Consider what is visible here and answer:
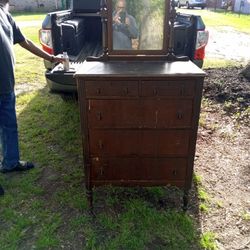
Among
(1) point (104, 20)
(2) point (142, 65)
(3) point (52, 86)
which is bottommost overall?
(3) point (52, 86)

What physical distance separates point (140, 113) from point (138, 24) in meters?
0.81

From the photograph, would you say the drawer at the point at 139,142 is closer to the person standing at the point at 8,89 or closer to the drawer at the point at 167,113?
the drawer at the point at 167,113

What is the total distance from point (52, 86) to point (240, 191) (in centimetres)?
222

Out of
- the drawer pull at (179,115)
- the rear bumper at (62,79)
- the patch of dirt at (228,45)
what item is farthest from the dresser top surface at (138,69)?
the patch of dirt at (228,45)

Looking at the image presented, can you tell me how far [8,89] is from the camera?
2.89m

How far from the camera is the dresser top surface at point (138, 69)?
2299mm

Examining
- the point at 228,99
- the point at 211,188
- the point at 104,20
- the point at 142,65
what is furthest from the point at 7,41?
the point at 228,99

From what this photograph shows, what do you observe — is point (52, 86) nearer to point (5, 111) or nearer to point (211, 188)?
point (5, 111)

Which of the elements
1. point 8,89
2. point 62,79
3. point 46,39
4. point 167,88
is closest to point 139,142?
point 167,88

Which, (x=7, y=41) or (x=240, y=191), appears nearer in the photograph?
(x=7, y=41)

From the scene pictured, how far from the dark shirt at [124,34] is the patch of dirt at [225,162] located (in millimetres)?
1625

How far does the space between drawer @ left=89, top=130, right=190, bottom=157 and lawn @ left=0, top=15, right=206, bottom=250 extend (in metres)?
0.56

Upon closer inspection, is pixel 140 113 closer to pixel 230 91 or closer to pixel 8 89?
pixel 8 89

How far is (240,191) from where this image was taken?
10.3ft
